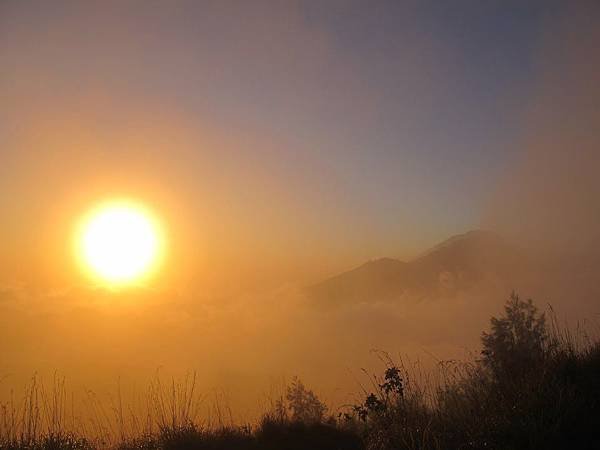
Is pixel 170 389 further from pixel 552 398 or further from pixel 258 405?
pixel 552 398

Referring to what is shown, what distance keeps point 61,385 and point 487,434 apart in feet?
32.6

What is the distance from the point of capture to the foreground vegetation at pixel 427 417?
6098 millimetres

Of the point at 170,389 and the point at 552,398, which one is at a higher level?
the point at 170,389

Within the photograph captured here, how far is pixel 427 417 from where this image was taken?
8.20 meters

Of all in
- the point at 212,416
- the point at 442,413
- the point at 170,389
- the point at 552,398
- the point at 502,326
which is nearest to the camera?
the point at 552,398

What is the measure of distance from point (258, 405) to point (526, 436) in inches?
320

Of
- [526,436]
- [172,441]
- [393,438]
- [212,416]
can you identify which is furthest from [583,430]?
[212,416]

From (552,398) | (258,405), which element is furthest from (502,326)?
(552,398)

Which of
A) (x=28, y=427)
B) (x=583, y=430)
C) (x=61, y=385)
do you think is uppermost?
(x=61, y=385)

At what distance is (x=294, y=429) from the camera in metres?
10.2

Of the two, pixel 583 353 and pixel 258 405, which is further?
pixel 258 405

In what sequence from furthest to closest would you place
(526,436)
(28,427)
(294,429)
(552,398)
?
(294,429)
(28,427)
(552,398)
(526,436)

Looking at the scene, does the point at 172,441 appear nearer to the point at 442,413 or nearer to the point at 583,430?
the point at 442,413

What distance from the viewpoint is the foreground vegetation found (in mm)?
6098
